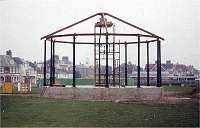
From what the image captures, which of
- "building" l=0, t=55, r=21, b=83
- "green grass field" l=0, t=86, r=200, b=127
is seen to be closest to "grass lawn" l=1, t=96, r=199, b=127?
"green grass field" l=0, t=86, r=200, b=127

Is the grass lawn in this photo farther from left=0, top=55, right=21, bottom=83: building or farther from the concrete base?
left=0, top=55, right=21, bottom=83: building

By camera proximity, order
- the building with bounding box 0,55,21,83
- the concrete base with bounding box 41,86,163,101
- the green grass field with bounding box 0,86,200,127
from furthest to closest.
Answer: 1. the building with bounding box 0,55,21,83
2. the concrete base with bounding box 41,86,163,101
3. the green grass field with bounding box 0,86,200,127

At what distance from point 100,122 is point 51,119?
6.13 ft

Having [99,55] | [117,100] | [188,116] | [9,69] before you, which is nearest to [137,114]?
[188,116]

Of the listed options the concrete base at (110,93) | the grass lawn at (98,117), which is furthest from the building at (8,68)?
the grass lawn at (98,117)

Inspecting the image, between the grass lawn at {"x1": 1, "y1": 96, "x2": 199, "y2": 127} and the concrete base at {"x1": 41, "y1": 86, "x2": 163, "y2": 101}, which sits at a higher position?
the concrete base at {"x1": 41, "y1": 86, "x2": 163, "y2": 101}

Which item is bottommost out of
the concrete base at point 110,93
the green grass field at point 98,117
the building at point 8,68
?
the green grass field at point 98,117

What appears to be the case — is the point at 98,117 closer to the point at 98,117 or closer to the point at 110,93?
the point at 98,117

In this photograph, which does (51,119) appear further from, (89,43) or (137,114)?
(89,43)

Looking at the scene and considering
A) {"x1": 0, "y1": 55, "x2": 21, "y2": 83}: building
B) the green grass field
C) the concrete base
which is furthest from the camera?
{"x1": 0, "y1": 55, "x2": 21, "y2": 83}: building

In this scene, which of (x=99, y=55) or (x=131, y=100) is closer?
(x=131, y=100)

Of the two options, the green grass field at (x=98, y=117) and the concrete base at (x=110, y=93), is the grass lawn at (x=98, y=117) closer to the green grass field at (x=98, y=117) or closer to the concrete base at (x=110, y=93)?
the green grass field at (x=98, y=117)

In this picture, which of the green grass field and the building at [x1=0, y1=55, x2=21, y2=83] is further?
the building at [x1=0, y1=55, x2=21, y2=83]

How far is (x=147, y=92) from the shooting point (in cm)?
2441
